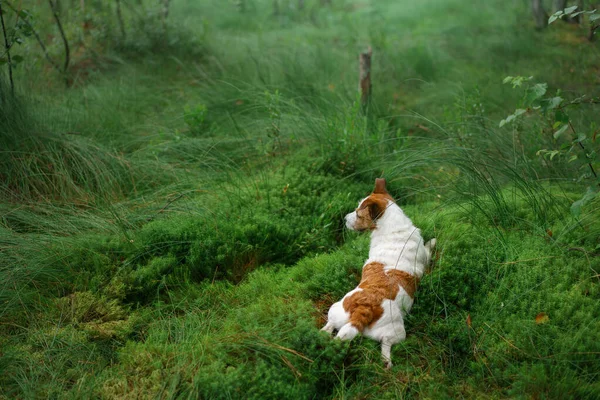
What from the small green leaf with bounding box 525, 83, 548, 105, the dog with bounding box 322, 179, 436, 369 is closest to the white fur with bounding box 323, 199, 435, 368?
the dog with bounding box 322, 179, 436, 369

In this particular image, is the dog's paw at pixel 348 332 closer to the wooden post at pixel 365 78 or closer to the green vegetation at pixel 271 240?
the green vegetation at pixel 271 240

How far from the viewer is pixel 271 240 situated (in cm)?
383

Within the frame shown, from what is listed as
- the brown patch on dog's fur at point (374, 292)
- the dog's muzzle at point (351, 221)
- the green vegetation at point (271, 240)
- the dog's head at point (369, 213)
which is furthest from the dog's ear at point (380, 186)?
the brown patch on dog's fur at point (374, 292)

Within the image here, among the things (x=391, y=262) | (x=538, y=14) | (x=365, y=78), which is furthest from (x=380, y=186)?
(x=538, y=14)

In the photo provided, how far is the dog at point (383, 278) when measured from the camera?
2.77 metres

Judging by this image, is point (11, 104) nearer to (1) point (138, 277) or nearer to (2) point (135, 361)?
(1) point (138, 277)

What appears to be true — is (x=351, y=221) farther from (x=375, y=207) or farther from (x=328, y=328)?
(x=328, y=328)

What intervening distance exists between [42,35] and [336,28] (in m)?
5.48

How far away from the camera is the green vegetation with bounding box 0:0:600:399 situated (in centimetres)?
271

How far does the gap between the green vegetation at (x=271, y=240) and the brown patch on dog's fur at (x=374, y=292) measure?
5.5 inches

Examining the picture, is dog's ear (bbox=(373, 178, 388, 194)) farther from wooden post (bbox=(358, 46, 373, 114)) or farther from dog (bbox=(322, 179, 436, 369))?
wooden post (bbox=(358, 46, 373, 114))

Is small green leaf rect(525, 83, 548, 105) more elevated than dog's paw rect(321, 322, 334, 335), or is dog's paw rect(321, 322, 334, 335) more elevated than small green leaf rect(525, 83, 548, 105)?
small green leaf rect(525, 83, 548, 105)

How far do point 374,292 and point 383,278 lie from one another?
14cm

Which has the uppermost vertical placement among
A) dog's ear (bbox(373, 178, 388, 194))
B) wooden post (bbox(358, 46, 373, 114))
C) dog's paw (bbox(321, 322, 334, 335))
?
Answer: wooden post (bbox(358, 46, 373, 114))
